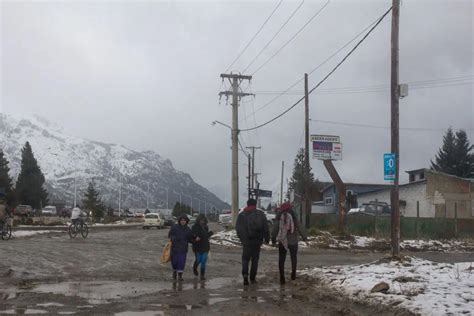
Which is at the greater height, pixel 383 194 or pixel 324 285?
pixel 383 194

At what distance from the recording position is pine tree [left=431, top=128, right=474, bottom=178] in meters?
82.5

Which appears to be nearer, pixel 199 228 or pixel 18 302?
pixel 18 302

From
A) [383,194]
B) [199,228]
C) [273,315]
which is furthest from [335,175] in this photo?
[383,194]

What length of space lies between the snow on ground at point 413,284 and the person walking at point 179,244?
2.98 meters

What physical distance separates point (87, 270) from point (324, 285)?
6178 millimetres

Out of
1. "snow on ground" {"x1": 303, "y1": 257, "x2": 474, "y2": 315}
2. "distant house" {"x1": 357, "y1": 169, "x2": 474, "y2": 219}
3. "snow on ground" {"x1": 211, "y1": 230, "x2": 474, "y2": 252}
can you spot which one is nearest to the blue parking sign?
"snow on ground" {"x1": 303, "y1": 257, "x2": 474, "y2": 315}

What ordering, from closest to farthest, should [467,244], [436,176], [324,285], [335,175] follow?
[324,285] → [467,244] → [335,175] → [436,176]

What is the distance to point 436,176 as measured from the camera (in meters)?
56.2

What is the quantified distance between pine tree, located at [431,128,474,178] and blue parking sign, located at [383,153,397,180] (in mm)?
71696

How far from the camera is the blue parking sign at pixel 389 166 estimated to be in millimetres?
15641

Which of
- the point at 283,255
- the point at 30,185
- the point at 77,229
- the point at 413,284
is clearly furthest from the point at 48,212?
the point at 413,284

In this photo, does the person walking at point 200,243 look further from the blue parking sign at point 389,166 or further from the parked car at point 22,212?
the parked car at point 22,212

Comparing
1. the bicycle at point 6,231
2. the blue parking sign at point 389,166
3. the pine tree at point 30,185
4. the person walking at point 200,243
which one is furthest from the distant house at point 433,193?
the pine tree at point 30,185

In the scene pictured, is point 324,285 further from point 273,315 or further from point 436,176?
point 436,176
